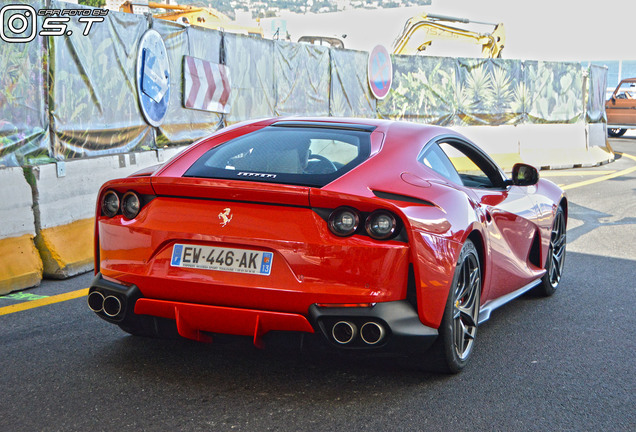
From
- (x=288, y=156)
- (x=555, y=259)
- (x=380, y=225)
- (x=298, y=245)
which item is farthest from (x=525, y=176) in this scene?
(x=298, y=245)

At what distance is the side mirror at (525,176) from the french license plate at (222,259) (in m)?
2.20

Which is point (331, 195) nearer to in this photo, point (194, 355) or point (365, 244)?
point (365, 244)

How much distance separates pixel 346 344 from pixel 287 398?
1.32 feet

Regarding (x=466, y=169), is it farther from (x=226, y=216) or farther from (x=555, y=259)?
(x=226, y=216)

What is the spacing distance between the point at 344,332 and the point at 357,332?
0.06 m

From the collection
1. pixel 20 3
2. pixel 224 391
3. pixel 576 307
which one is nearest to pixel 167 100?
pixel 20 3

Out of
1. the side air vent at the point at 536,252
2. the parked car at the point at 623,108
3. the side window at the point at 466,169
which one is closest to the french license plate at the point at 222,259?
the side window at the point at 466,169

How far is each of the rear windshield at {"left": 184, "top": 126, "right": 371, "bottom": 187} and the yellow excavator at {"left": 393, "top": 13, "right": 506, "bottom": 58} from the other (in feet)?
75.4

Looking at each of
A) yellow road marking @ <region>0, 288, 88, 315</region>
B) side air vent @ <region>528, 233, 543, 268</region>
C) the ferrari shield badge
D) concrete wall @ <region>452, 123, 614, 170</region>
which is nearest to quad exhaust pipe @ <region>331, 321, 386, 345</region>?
the ferrari shield badge

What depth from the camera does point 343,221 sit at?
11.7 ft

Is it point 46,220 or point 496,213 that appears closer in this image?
point 496,213

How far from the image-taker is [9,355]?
14.2ft

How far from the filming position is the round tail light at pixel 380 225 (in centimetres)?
356

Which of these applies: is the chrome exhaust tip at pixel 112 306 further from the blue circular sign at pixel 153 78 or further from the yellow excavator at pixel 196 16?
the yellow excavator at pixel 196 16
